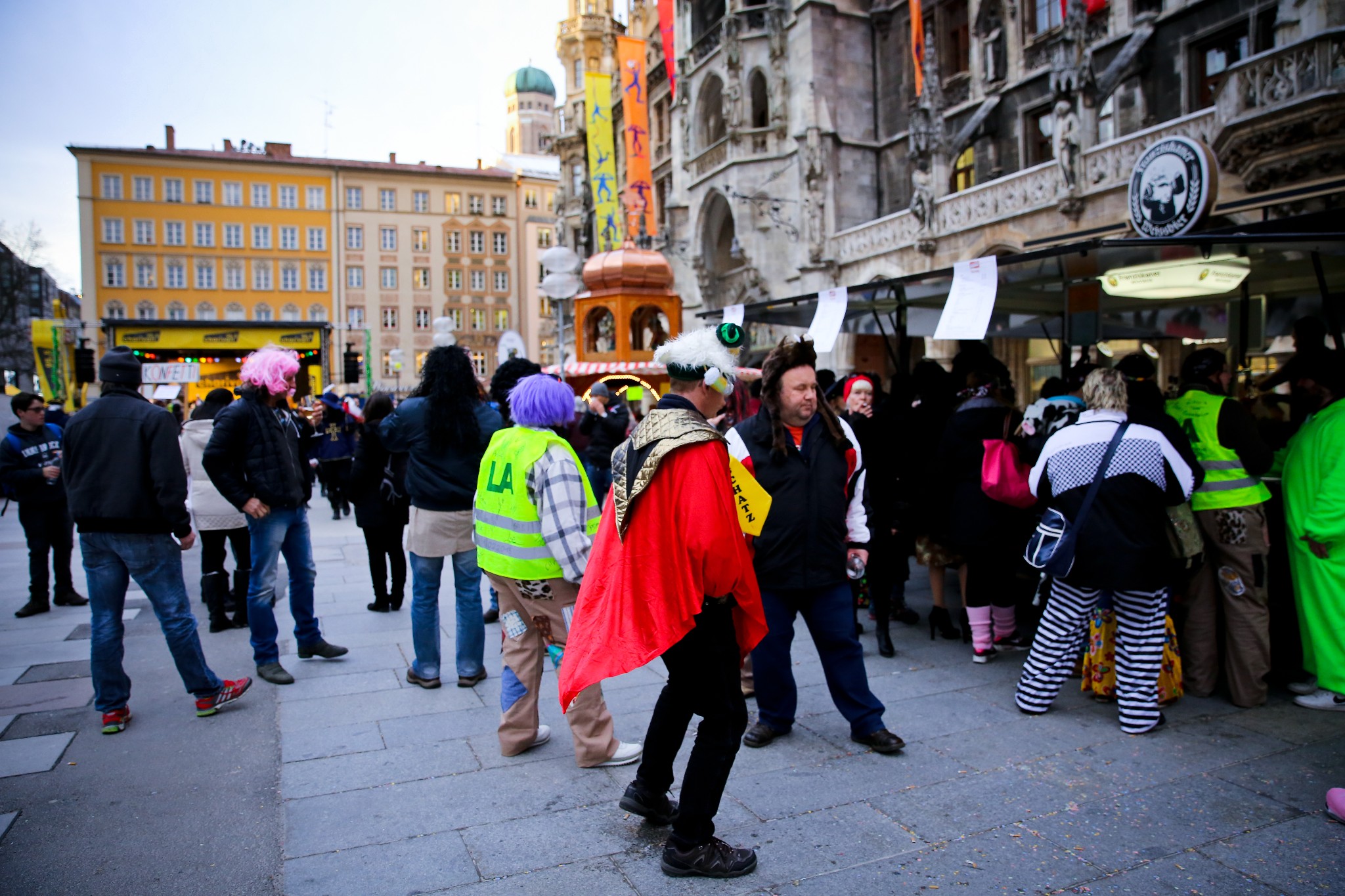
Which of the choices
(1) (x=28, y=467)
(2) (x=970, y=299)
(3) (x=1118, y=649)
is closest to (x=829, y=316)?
(2) (x=970, y=299)

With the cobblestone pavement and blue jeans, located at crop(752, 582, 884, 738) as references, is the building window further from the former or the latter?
blue jeans, located at crop(752, 582, 884, 738)

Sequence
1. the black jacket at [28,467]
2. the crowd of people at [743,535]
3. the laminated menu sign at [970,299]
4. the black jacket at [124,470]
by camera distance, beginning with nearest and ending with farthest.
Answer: the crowd of people at [743,535] → the black jacket at [124,470] → the laminated menu sign at [970,299] → the black jacket at [28,467]

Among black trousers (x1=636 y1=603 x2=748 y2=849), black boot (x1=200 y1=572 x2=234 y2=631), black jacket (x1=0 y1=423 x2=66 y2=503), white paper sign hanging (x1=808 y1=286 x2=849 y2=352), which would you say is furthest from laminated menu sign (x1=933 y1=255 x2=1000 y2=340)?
black jacket (x1=0 y1=423 x2=66 y2=503)

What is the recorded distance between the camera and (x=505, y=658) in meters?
4.35

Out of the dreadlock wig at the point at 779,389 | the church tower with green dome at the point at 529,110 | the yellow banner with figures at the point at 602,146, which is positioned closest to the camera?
the dreadlock wig at the point at 779,389

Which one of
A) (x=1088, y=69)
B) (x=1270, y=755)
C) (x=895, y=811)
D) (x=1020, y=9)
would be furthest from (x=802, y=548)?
(x=1020, y=9)

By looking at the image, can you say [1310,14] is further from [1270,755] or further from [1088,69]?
[1270,755]

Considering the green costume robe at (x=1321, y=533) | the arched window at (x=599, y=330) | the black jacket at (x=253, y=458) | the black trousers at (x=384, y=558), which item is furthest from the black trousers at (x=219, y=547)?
the arched window at (x=599, y=330)

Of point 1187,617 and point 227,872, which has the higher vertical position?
point 1187,617

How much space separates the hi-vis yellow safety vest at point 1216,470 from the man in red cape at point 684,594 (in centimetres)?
334

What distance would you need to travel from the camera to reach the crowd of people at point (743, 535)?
10.5ft

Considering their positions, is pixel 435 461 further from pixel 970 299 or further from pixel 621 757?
pixel 970 299

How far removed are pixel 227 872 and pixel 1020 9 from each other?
23.7 meters

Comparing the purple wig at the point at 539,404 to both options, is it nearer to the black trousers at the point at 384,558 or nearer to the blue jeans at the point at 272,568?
the blue jeans at the point at 272,568
